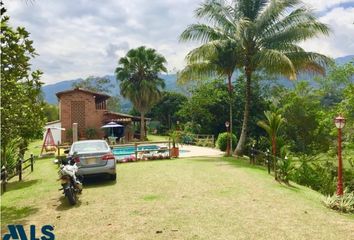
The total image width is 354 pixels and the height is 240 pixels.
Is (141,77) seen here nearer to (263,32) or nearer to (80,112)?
(80,112)

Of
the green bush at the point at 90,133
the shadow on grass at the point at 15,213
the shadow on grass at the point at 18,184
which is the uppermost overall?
the green bush at the point at 90,133

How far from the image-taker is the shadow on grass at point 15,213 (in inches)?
348

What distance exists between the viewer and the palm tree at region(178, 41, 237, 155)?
75.5 feet

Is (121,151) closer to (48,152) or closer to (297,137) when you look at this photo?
(48,152)

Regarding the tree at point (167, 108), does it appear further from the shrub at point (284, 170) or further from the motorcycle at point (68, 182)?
the motorcycle at point (68, 182)

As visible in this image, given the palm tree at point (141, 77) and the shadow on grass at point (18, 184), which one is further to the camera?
the palm tree at point (141, 77)

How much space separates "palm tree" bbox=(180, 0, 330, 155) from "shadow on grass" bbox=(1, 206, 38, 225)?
622 inches

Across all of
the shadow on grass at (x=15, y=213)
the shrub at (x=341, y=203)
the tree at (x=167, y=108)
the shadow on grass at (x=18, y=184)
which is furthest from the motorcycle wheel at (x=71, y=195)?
the tree at (x=167, y=108)

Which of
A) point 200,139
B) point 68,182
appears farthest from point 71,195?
point 200,139

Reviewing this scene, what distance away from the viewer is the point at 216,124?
3934cm

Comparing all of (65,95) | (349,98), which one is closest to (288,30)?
(349,98)

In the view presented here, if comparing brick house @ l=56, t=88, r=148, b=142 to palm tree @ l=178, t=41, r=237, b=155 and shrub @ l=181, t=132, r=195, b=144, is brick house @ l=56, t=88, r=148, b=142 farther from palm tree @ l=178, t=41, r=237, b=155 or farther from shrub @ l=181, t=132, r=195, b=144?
palm tree @ l=178, t=41, r=237, b=155

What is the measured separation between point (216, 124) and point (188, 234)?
32.4 meters

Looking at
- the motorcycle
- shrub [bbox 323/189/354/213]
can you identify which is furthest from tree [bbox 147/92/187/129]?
the motorcycle
